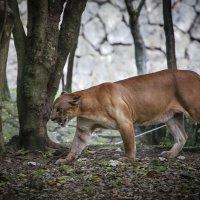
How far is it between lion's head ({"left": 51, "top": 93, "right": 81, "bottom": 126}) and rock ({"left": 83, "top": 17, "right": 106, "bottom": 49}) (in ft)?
38.1

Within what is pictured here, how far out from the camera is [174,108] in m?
7.60

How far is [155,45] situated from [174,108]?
11.3 metres

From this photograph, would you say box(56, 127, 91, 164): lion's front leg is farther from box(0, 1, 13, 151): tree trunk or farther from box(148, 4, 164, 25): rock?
box(148, 4, 164, 25): rock

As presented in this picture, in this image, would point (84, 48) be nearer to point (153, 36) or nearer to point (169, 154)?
point (153, 36)

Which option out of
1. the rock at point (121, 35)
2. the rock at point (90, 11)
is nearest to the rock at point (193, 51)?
the rock at point (121, 35)

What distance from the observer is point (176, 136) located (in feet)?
25.8

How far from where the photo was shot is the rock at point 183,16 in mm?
18781

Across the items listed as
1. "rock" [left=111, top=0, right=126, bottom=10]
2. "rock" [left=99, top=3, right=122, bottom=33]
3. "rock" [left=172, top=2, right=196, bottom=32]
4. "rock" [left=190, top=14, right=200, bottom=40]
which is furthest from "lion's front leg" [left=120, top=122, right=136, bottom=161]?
"rock" [left=190, top=14, right=200, bottom=40]

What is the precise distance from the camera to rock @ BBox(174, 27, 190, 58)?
18.9m

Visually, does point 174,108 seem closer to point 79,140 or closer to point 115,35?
point 79,140

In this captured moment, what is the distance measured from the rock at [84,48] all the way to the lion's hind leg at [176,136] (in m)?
10.9

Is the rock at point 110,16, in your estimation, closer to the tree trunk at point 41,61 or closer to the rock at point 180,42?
the rock at point 180,42

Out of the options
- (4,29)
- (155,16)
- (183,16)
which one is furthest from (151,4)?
(4,29)

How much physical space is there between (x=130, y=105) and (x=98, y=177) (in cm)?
155
